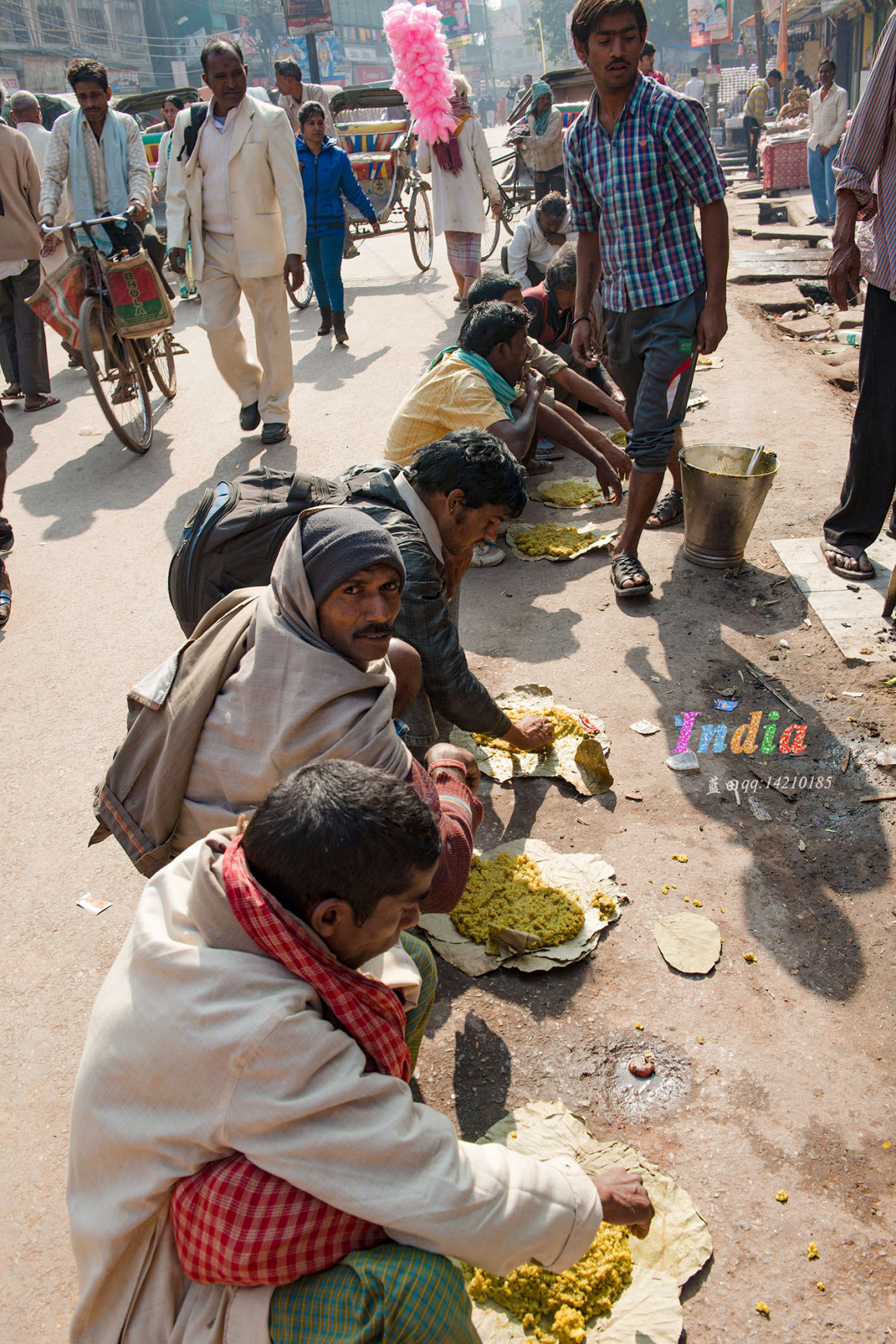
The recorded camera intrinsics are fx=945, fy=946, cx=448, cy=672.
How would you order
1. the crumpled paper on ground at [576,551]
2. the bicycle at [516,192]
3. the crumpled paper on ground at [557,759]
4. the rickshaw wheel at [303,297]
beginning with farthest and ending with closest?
the bicycle at [516,192], the rickshaw wheel at [303,297], the crumpled paper on ground at [576,551], the crumpled paper on ground at [557,759]

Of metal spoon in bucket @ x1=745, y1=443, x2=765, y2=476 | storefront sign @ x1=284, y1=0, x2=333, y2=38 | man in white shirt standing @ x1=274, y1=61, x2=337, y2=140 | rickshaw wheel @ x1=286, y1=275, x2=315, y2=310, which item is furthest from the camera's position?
storefront sign @ x1=284, y1=0, x2=333, y2=38

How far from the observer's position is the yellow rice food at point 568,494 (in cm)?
507

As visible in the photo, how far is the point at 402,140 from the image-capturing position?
38.2ft

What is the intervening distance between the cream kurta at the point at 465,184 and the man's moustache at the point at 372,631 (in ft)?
23.3

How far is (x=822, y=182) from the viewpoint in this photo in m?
12.6

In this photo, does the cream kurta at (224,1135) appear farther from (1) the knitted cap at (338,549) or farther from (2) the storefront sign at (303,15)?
(2) the storefront sign at (303,15)

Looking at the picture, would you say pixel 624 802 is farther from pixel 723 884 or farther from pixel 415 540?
pixel 415 540

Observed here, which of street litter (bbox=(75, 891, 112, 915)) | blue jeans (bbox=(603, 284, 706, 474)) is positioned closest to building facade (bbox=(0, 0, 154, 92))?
blue jeans (bbox=(603, 284, 706, 474))

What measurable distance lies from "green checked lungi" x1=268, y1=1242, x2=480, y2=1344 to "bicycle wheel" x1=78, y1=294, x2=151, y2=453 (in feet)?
17.9

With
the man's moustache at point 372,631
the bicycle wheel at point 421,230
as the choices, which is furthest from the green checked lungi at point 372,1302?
the bicycle wheel at point 421,230

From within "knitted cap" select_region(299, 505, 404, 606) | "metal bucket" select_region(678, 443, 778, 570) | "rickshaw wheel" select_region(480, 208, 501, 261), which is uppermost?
"knitted cap" select_region(299, 505, 404, 606)

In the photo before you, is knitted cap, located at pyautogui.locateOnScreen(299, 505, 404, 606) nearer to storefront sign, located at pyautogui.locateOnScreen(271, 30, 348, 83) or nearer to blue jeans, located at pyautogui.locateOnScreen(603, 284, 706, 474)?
blue jeans, located at pyautogui.locateOnScreen(603, 284, 706, 474)

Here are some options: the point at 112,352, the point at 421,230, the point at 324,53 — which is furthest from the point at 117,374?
the point at 324,53

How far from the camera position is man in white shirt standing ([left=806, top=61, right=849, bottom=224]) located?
1231cm
